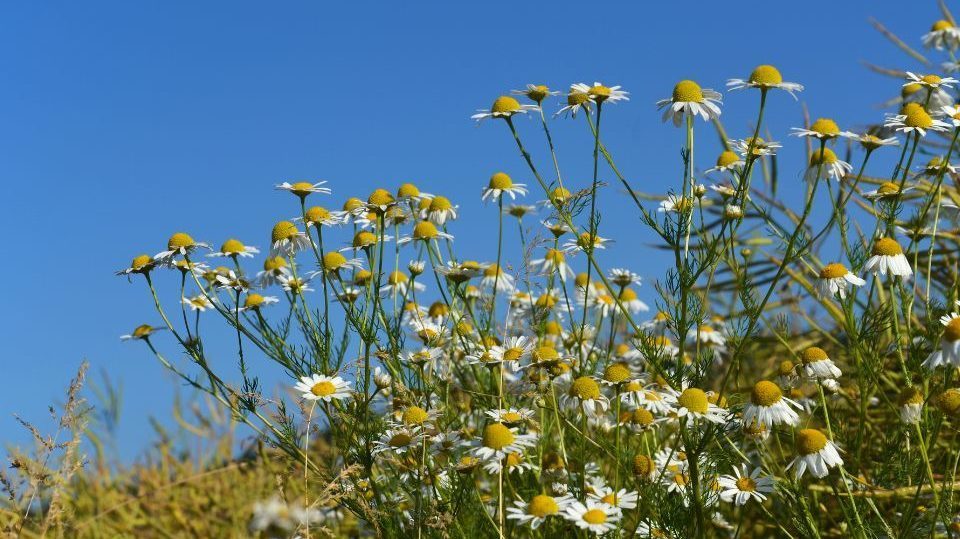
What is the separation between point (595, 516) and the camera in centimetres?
274

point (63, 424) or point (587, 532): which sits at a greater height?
point (63, 424)

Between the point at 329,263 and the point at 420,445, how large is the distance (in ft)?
2.97

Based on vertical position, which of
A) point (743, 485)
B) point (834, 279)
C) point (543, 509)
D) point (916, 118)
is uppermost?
point (916, 118)

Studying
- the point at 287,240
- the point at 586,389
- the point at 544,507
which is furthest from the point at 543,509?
the point at 287,240

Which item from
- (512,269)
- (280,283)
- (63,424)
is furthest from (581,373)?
(63,424)

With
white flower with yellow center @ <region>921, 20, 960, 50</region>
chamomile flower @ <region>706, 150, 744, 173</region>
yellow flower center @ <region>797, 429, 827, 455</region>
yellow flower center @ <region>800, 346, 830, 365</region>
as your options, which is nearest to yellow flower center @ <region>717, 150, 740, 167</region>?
chamomile flower @ <region>706, 150, 744, 173</region>

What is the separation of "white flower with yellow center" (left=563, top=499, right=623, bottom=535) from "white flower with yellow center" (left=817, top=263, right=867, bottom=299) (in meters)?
1.15

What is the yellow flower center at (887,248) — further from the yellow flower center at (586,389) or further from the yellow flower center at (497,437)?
the yellow flower center at (497,437)

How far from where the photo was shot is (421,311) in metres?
4.46

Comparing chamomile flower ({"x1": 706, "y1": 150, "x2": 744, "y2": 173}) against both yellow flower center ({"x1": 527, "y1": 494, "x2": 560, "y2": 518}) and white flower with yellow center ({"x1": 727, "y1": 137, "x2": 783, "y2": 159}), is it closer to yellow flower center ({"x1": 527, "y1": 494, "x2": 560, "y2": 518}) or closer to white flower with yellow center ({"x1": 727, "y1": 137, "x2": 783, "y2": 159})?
white flower with yellow center ({"x1": 727, "y1": 137, "x2": 783, "y2": 159})

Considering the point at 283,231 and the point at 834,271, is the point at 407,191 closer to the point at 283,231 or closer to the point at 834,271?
the point at 283,231

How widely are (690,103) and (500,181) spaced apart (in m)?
1.05

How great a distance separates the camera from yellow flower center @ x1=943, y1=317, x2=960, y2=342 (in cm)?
257

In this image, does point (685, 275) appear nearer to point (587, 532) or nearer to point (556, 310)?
point (587, 532)
